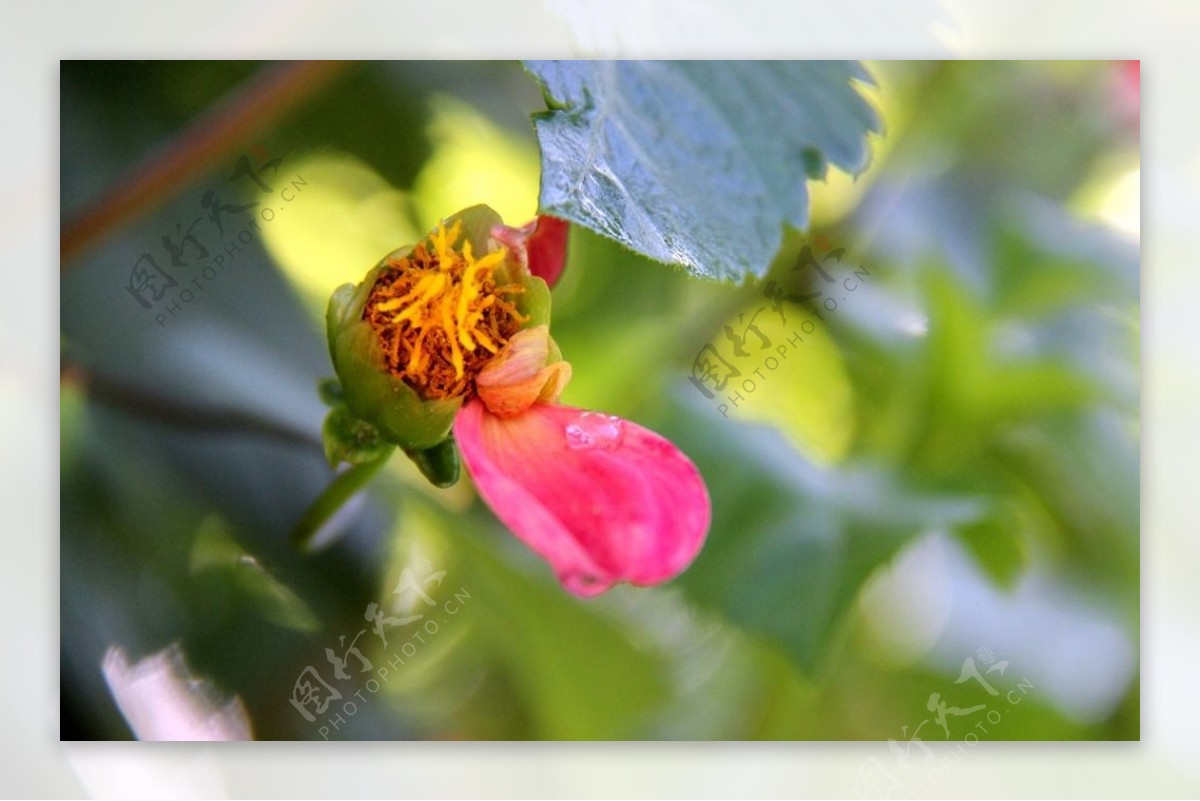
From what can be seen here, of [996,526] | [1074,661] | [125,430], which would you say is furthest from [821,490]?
[125,430]

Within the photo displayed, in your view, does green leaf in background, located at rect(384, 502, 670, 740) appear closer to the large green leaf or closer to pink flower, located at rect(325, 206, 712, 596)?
pink flower, located at rect(325, 206, 712, 596)

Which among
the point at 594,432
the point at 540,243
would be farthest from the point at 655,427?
the point at 540,243

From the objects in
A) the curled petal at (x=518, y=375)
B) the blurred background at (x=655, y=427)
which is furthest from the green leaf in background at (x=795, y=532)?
the curled petal at (x=518, y=375)

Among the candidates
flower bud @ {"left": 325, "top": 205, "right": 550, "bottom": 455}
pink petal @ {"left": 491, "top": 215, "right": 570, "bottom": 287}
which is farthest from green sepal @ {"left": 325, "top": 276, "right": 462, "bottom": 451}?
pink petal @ {"left": 491, "top": 215, "right": 570, "bottom": 287}

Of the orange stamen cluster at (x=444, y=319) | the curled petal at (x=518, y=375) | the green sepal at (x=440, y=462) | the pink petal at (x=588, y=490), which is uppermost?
the orange stamen cluster at (x=444, y=319)

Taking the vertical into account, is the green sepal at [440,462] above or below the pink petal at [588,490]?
above

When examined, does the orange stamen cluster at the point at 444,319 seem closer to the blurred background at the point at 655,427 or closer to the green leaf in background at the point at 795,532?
the blurred background at the point at 655,427

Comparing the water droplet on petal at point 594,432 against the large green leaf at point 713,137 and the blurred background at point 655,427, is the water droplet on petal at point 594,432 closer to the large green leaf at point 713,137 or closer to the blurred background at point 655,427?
the blurred background at point 655,427
